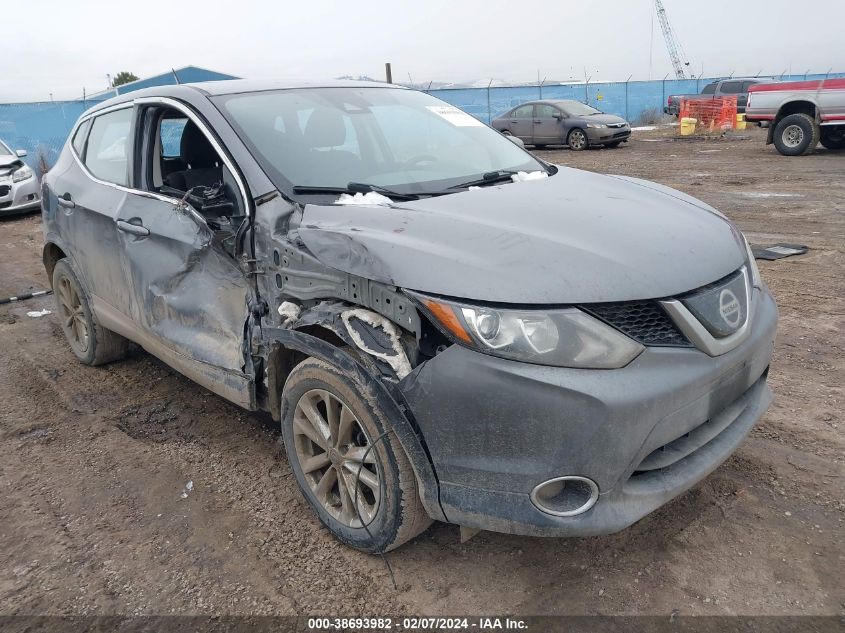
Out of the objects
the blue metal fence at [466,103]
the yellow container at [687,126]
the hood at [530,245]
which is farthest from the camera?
the yellow container at [687,126]

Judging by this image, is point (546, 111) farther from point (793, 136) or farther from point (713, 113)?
point (713, 113)

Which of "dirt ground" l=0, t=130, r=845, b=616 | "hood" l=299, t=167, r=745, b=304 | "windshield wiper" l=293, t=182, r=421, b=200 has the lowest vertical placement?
"dirt ground" l=0, t=130, r=845, b=616

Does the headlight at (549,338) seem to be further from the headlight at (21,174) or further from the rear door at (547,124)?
the rear door at (547,124)

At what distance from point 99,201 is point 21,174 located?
939cm

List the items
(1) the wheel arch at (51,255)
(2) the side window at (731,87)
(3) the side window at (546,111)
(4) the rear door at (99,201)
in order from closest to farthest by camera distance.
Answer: (4) the rear door at (99,201) < (1) the wheel arch at (51,255) < (3) the side window at (546,111) < (2) the side window at (731,87)

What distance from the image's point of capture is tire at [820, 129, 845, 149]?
14.2 meters

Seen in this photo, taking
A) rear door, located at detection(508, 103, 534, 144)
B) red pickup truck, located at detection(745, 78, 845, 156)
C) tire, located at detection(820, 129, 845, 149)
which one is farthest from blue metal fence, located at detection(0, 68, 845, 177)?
tire, located at detection(820, 129, 845, 149)

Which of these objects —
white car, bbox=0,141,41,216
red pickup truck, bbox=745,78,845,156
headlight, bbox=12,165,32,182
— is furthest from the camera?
red pickup truck, bbox=745,78,845,156

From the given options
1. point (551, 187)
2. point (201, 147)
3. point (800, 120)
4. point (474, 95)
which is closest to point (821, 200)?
point (800, 120)

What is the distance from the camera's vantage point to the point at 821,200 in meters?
9.20

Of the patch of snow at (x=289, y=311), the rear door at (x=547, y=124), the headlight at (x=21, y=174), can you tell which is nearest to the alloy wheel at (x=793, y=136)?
the rear door at (x=547, y=124)

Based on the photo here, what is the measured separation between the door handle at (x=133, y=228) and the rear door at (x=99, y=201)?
12cm

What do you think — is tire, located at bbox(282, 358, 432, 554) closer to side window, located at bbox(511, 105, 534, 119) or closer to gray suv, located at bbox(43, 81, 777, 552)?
gray suv, located at bbox(43, 81, 777, 552)

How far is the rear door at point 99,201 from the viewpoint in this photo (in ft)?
12.3
